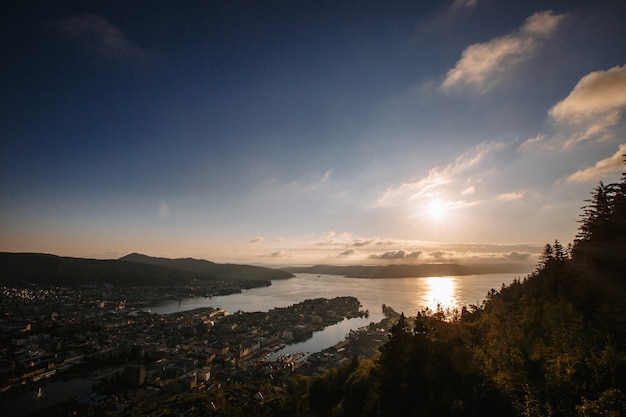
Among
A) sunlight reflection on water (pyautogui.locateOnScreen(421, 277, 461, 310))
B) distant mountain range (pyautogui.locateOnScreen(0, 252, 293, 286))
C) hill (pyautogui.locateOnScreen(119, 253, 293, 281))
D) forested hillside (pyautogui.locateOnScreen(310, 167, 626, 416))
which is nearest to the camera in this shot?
forested hillside (pyautogui.locateOnScreen(310, 167, 626, 416))

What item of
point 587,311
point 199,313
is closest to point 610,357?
point 587,311

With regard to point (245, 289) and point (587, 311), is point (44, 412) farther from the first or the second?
point (245, 289)

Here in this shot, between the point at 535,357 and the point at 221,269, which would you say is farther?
the point at 221,269

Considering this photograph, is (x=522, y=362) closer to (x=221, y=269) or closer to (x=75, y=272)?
(x=75, y=272)

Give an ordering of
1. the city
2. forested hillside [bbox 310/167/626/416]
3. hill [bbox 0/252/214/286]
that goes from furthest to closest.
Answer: hill [bbox 0/252/214/286]
the city
forested hillside [bbox 310/167/626/416]

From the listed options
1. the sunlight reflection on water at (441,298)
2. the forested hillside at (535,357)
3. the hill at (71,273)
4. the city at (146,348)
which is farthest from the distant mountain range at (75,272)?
the forested hillside at (535,357)

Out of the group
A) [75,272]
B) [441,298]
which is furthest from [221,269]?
[441,298]

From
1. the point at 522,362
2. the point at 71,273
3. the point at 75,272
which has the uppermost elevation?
the point at 522,362

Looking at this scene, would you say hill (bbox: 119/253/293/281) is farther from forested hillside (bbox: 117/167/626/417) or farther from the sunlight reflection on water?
forested hillside (bbox: 117/167/626/417)

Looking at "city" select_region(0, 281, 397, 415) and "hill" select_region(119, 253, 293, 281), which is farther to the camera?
"hill" select_region(119, 253, 293, 281)

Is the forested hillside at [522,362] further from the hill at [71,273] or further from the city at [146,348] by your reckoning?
the hill at [71,273]

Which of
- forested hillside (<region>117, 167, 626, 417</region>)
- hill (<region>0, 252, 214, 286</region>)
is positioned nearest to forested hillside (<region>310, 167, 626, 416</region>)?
forested hillside (<region>117, 167, 626, 417</region>)
